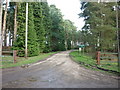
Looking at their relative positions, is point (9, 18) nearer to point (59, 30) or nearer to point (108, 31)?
point (59, 30)

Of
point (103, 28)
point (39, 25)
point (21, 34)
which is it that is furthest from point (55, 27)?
point (103, 28)

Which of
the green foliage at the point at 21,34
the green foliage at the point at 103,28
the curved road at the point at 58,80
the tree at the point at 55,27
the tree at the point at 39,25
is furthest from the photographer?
the tree at the point at 55,27

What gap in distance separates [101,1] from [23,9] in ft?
34.3

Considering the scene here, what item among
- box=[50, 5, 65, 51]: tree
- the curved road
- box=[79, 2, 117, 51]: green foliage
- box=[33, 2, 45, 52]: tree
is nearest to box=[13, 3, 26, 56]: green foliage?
box=[33, 2, 45, 52]: tree

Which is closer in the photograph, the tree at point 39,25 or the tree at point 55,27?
the tree at point 39,25

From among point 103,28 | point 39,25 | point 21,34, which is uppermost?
point 39,25

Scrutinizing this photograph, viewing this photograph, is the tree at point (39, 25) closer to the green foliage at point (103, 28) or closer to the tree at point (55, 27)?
the tree at point (55, 27)

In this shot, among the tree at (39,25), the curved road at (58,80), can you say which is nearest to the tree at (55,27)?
the tree at (39,25)

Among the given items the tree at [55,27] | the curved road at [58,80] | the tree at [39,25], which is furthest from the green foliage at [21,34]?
the tree at [55,27]

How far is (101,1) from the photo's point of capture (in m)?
13.2

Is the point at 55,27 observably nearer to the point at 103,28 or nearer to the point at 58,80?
the point at 103,28

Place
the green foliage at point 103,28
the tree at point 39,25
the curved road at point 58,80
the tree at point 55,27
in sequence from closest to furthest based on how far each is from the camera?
the curved road at point 58,80 < the green foliage at point 103,28 < the tree at point 39,25 < the tree at point 55,27

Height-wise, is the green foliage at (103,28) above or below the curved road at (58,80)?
above

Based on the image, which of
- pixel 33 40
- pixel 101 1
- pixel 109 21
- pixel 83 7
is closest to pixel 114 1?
pixel 101 1
